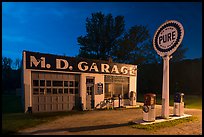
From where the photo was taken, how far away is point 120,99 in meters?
16.6

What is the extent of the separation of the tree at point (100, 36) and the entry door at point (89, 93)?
17218 mm

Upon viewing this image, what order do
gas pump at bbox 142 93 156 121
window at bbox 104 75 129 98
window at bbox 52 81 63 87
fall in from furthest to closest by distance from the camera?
window at bbox 104 75 129 98
window at bbox 52 81 63 87
gas pump at bbox 142 93 156 121

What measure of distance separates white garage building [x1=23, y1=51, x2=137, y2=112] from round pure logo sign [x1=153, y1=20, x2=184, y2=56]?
5889 mm

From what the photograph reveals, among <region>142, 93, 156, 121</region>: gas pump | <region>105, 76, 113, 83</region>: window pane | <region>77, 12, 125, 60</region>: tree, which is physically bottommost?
<region>142, 93, 156, 121</region>: gas pump

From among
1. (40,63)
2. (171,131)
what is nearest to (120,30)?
(40,63)

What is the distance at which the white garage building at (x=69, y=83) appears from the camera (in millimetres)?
12656

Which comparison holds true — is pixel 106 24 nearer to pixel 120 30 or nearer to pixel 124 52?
pixel 120 30

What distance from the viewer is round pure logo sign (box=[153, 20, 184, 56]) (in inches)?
403

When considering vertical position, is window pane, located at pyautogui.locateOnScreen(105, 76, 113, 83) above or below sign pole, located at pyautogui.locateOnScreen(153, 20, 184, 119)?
below

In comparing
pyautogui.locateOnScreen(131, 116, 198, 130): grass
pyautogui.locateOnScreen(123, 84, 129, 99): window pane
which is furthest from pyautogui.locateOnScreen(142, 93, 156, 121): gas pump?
pyautogui.locateOnScreen(123, 84, 129, 99): window pane

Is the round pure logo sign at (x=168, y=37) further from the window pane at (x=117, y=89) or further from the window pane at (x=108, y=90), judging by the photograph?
the window pane at (x=117, y=89)

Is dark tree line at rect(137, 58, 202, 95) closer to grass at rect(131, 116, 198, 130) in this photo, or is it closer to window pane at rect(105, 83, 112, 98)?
window pane at rect(105, 83, 112, 98)

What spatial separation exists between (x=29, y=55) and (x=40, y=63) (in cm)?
87

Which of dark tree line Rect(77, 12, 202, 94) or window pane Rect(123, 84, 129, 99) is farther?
dark tree line Rect(77, 12, 202, 94)
